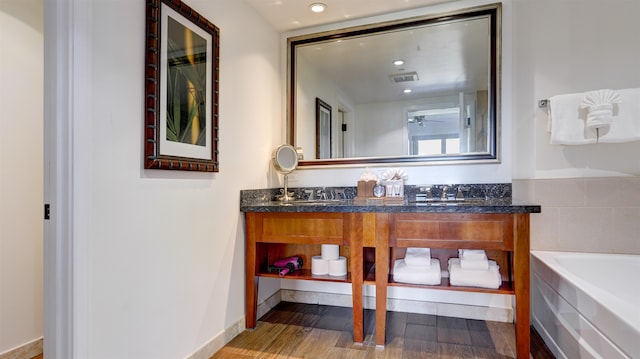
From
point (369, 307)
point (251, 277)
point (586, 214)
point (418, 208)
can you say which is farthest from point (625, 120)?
point (251, 277)

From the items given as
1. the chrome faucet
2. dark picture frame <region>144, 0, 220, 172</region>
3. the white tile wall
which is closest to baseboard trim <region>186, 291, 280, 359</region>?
dark picture frame <region>144, 0, 220, 172</region>

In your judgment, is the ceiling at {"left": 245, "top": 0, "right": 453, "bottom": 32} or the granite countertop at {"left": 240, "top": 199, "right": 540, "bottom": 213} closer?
the granite countertop at {"left": 240, "top": 199, "right": 540, "bottom": 213}

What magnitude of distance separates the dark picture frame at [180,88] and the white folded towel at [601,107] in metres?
2.09

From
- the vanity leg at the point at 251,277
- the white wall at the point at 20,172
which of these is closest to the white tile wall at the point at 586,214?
the vanity leg at the point at 251,277

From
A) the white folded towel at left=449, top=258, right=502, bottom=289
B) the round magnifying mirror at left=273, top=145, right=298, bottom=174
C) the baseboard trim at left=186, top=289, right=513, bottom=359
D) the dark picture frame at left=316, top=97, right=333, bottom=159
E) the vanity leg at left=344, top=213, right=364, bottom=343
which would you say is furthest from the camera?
the dark picture frame at left=316, top=97, right=333, bottom=159

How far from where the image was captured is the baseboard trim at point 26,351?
5.54ft

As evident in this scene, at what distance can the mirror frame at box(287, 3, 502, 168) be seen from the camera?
2207 mm

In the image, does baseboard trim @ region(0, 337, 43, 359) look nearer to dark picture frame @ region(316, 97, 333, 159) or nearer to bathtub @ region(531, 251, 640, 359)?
dark picture frame @ region(316, 97, 333, 159)

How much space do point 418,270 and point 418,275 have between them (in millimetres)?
40

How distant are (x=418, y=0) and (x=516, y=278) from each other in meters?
1.86

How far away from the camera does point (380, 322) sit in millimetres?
1876

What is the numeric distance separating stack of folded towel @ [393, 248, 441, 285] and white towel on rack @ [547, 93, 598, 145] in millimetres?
1051

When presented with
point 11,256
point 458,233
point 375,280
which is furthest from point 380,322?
point 11,256

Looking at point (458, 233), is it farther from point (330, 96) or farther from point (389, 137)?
point (330, 96)
